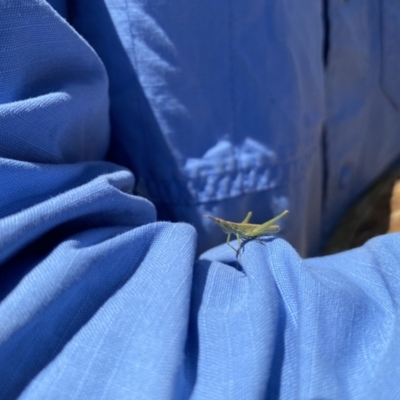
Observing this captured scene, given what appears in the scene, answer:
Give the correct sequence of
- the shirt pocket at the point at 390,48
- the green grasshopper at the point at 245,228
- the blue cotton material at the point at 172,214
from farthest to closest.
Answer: the shirt pocket at the point at 390,48
the green grasshopper at the point at 245,228
the blue cotton material at the point at 172,214

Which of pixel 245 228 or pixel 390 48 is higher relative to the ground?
pixel 390 48

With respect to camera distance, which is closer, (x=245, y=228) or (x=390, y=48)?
(x=245, y=228)

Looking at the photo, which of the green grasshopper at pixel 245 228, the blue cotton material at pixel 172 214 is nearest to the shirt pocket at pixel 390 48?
the blue cotton material at pixel 172 214

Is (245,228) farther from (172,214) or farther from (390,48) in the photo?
(390,48)

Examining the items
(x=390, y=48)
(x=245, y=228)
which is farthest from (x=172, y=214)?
(x=390, y=48)

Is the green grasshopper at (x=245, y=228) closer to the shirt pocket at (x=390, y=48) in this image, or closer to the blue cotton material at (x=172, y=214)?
the blue cotton material at (x=172, y=214)
